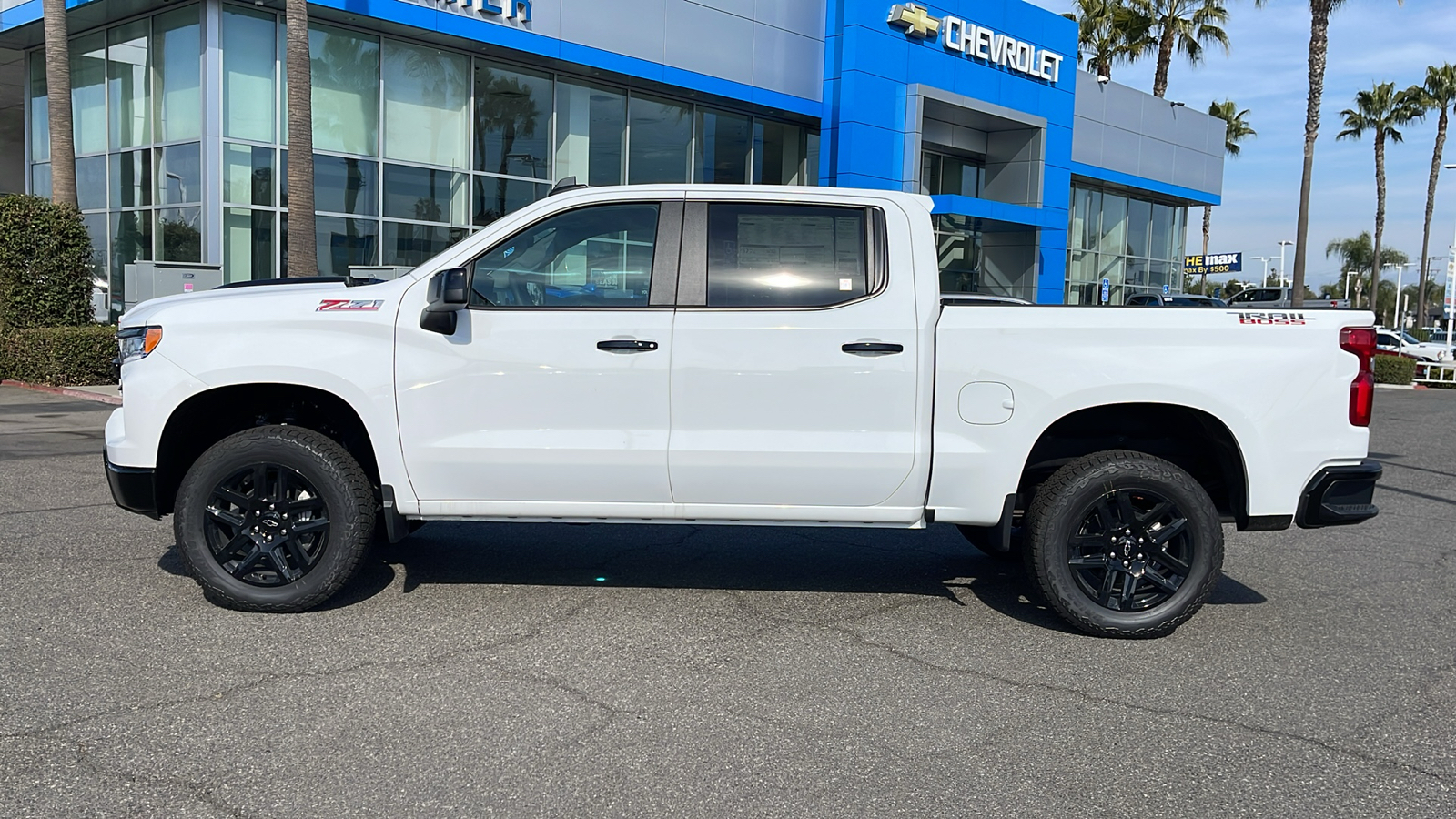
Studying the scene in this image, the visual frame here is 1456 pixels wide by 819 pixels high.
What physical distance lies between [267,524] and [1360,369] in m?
5.03

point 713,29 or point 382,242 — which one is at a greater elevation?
point 713,29

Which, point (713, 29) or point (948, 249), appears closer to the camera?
point (713, 29)

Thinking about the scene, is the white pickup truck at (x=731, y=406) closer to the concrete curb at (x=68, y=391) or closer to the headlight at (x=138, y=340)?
the headlight at (x=138, y=340)

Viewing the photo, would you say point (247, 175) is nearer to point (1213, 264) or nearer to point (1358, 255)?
point (1213, 264)

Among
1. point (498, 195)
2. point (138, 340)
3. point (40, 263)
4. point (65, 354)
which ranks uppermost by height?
point (498, 195)

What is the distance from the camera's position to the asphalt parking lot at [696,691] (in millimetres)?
3506

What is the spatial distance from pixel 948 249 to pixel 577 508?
26081 mm

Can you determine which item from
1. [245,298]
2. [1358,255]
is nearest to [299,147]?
[245,298]

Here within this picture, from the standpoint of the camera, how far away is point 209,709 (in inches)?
159

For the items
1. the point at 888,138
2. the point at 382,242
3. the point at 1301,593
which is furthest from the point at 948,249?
the point at 1301,593

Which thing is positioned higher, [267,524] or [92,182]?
[92,182]

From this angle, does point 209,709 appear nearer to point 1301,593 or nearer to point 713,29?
point 1301,593

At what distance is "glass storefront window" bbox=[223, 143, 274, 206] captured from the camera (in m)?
17.7

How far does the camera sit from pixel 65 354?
16.4 meters
